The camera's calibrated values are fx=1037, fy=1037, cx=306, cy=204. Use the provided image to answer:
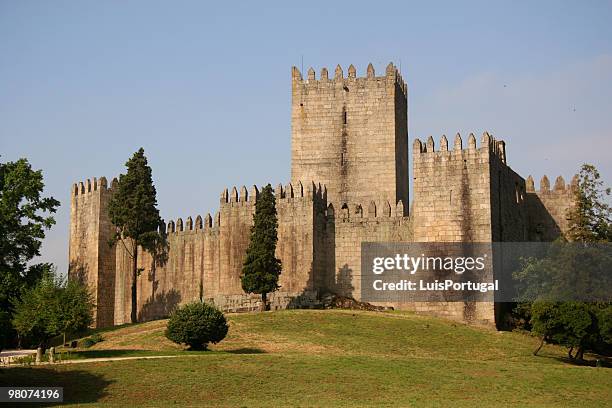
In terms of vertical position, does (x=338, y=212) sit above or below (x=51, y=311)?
above

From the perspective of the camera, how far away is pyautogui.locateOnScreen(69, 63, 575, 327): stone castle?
55.6m

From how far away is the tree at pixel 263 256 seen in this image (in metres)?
56.2

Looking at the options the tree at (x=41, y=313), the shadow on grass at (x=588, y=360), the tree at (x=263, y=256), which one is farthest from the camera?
the tree at (x=263, y=256)

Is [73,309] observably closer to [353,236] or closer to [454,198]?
[353,236]

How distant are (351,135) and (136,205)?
1430 cm

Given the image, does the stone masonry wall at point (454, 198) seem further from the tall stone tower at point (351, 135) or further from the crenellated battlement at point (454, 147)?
the tall stone tower at point (351, 135)

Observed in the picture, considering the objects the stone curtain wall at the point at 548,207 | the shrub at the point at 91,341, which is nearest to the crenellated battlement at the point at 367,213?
the stone curtain wall at the point at 548,207

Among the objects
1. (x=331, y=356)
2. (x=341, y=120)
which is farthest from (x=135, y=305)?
(x=331, y=356)

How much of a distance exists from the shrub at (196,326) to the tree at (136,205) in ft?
59.8

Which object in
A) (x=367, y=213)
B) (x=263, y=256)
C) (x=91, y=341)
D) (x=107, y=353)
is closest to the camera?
(x=107, y=353)

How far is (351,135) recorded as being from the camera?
2608 inches

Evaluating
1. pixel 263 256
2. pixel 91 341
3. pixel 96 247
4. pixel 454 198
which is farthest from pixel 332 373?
pixel 96 247

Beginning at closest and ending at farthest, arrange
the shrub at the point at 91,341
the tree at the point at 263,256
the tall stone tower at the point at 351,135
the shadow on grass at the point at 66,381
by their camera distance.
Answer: the shadow on grass at the point at 66,381
the shrub at the point at 91,341
the tree at the point at 263,256
the tall stone tower at the point at 351,135

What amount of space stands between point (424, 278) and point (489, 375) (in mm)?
15894
